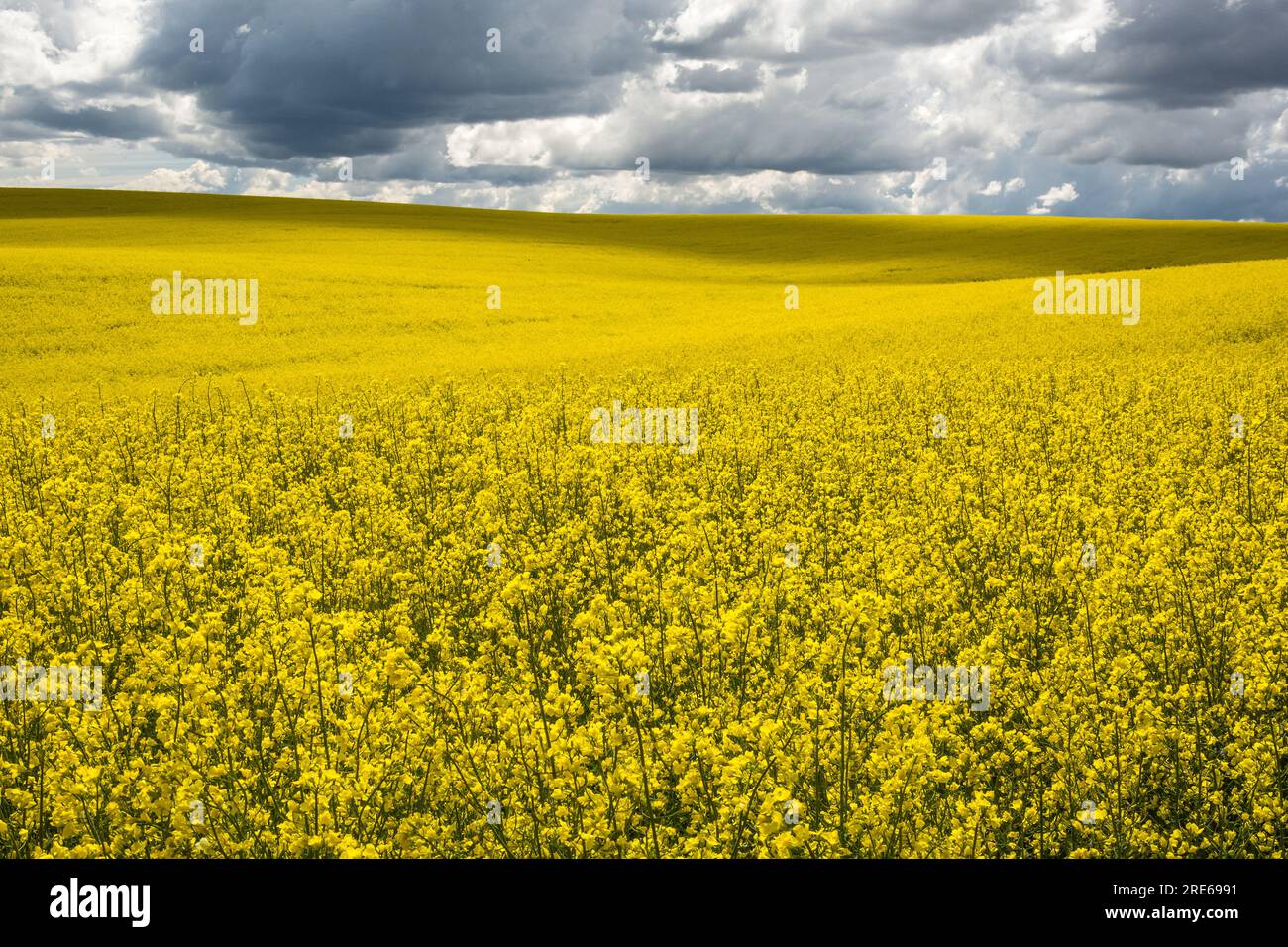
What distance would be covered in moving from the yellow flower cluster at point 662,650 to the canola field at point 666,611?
0.03 metres

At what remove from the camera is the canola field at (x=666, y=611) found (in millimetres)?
4289

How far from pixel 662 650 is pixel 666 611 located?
0.73m

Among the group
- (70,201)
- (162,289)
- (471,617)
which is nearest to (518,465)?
(471,617)

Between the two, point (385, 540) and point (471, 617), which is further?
point (385, 540)

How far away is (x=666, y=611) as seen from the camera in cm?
655

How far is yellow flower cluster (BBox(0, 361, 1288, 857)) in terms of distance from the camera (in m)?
4.21

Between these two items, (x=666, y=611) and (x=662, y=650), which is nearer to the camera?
(x=662, y=650)

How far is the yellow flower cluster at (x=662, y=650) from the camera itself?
4215 mm

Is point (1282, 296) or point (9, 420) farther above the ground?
point (1282, 296)

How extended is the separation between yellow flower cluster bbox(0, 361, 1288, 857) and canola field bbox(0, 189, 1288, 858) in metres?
0.03

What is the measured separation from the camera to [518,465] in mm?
11562

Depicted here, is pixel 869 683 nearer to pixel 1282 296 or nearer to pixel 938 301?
pixel 1282 296

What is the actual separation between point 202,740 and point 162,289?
30857 millimetres

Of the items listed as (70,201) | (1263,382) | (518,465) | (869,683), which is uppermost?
(70,201)
